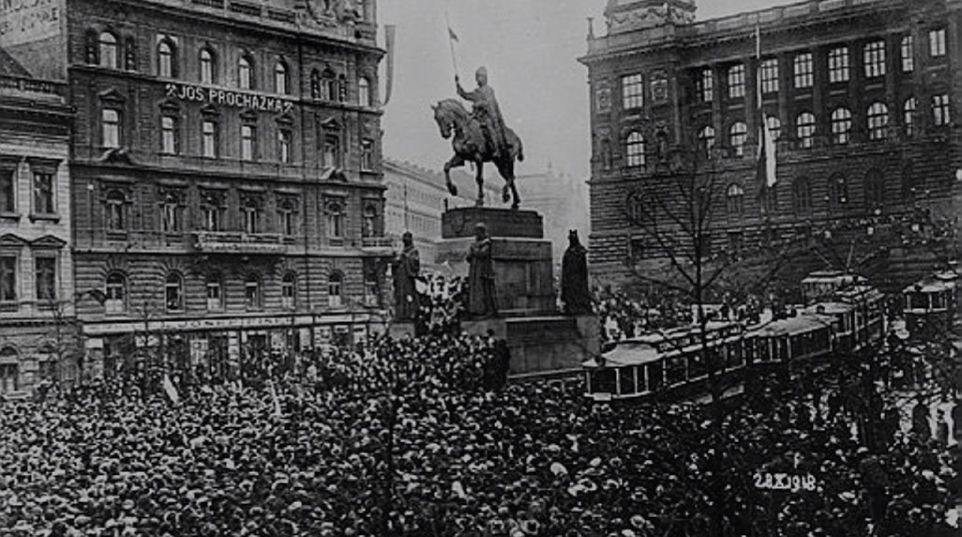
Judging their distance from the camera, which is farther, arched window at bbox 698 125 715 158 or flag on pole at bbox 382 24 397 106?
arched window at bbox 698 125 715 158

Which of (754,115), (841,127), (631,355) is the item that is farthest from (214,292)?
(754,115)

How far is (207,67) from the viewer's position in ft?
55.6

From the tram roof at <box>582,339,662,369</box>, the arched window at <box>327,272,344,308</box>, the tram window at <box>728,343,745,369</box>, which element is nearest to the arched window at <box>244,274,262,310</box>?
the arched window at <box>327,272,344,308</box>

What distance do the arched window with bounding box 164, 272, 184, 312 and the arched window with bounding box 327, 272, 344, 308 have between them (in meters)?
2.32

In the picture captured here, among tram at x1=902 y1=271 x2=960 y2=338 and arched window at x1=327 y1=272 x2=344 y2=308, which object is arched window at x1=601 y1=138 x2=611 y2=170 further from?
tram at x1=902 y1=271 x2=960 y2=338

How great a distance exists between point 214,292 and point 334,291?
6.36ft

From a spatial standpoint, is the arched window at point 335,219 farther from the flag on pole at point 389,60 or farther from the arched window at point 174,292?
the arched window at point 174,292

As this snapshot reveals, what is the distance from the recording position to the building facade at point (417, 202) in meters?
20.7

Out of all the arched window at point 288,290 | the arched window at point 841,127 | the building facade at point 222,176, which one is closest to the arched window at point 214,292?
the building facade at point 222,176

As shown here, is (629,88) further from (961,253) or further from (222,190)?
(961,253)

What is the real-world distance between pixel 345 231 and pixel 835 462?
35.4 ft

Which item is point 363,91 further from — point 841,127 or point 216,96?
point 841,127

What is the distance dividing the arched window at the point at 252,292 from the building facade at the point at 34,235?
99.2 inches

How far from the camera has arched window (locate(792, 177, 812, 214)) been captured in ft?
65.3
